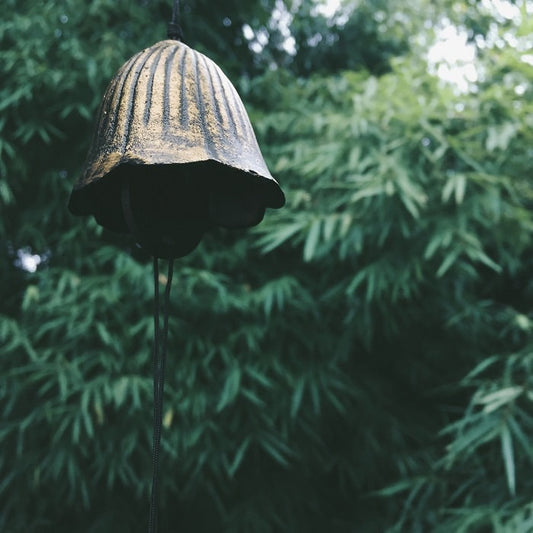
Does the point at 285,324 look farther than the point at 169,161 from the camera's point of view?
Yes

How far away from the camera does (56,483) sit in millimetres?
1657

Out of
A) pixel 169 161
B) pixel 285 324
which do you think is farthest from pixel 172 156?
pixel 285 324

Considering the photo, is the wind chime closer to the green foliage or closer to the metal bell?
the metal bell

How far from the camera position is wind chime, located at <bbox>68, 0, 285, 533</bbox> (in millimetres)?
→ 669

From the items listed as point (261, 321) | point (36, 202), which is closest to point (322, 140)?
point (261, 321)

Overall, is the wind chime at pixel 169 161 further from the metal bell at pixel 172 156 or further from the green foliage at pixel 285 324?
the green foliage at pixel 285 324

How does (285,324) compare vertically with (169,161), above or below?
below

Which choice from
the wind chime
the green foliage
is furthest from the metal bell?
the green foliage

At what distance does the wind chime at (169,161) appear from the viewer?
669mm

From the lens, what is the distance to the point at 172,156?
2.13ft

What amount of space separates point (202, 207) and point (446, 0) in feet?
6.71

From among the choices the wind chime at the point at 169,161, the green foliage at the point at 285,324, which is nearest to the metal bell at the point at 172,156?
the wind chime at the point at 169,161

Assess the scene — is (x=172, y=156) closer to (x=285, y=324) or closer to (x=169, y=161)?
(x=169, y=161)

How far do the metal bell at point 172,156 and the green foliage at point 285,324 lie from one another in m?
0.74
